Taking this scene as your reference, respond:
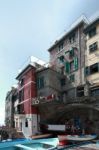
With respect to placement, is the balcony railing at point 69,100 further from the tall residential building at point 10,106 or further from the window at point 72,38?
the tall residential building at point 10,106

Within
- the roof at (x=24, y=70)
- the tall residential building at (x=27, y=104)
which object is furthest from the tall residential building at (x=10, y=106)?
the tall residential building at (x=27, y=104)

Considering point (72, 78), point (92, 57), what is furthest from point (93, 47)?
point (72, 78)

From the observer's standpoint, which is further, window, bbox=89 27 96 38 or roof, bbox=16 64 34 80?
roof, bbox=16 64 34 80

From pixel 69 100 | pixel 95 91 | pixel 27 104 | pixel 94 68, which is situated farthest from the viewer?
pixel 27 104

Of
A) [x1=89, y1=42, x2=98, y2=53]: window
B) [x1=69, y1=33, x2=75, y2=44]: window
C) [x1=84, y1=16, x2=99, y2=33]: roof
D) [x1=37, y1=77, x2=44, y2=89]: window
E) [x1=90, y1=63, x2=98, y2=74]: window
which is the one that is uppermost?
[x1=84, y1=16, x2=99, y2=33]: roof

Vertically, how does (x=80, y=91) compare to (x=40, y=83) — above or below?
below

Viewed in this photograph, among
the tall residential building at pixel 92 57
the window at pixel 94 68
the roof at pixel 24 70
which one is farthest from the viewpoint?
the roof at pixel 24 70

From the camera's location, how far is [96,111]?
119 ft

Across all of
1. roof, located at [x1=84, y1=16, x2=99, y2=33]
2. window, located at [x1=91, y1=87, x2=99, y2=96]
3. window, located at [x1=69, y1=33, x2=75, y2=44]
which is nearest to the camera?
window, located at [x1=91, y1=87, x2=99, y2=96]

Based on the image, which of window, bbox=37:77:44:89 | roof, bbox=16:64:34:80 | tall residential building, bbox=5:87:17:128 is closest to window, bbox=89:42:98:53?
window, bbox=37:77:44:89

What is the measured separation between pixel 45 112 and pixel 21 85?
9.56 metres

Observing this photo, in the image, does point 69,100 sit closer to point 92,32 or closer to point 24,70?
point 92,32

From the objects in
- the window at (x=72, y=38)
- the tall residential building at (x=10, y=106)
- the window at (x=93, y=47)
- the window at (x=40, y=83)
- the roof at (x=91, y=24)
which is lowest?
the tall residential building at (x=10, y=106)

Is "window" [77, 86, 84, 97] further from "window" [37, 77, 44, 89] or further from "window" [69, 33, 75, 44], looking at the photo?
"window" [69, 33, 75, 44]
